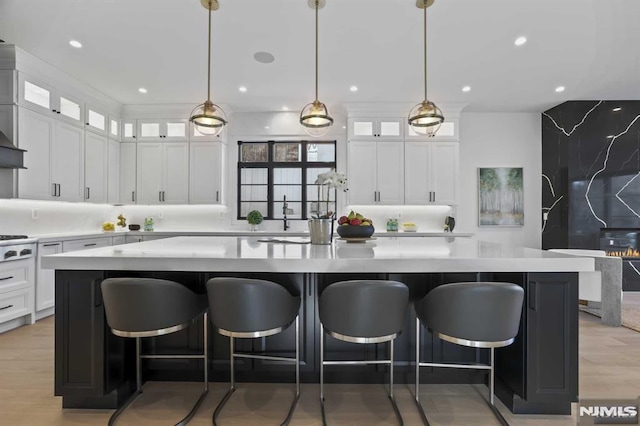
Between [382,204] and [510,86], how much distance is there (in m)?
2.46

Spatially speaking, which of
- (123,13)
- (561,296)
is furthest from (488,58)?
(123,13)

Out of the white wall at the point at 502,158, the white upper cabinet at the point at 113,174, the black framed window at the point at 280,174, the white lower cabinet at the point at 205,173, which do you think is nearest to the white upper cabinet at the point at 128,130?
the white upper cabinet at the point at 113,174

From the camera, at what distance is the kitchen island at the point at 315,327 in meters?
1.67

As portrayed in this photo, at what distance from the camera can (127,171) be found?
5273 mm

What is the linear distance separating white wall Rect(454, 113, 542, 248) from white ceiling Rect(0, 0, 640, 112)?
69 cm

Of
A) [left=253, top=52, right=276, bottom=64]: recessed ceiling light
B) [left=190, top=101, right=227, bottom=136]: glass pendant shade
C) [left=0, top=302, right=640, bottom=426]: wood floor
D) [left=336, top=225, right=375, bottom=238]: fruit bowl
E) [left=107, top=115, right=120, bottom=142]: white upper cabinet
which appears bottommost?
[left=0, top=302, right=640, bottom=426]: wood floor

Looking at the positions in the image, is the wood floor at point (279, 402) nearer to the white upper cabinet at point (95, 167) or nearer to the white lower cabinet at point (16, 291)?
the white lower cabinet at point (16, 291)

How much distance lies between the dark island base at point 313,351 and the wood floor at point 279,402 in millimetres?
71

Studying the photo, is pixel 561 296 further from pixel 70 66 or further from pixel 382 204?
pixel 70 66

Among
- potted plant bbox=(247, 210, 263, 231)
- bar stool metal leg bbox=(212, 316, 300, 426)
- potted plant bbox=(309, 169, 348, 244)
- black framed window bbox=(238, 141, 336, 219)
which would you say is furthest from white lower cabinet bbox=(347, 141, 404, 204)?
bar stool metal leg bbox=(212, 316, 300, 426)

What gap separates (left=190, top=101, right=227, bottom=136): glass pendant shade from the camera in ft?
8.79

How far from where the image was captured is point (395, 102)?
16.6 feet

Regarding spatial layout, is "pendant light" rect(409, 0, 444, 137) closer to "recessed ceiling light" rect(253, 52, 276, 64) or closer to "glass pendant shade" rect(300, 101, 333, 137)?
"glass pendant shade" rect(300, 101, 333, 137)

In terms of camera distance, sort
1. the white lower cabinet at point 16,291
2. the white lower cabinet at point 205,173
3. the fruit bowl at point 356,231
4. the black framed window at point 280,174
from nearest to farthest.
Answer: the fruit bowl at point 356,231 → the white lower cabinet at point 16,291 → the white lower cabinet at point 205,173 → the black framed window at point 280,174
